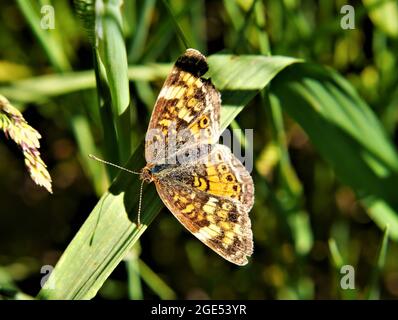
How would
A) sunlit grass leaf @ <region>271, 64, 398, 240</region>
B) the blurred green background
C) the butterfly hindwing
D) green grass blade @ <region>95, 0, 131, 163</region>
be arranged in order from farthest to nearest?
the blurred green background < sunlit grass leaf @ <region>271, 64, 398, 240</region> < the butterfly hindwing < green grass blade @ <region>95, 0, 131, 163</region>

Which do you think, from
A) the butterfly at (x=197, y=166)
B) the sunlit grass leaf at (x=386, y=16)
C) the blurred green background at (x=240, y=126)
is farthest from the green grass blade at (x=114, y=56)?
the sunlit grass leaf at (x=386, y=16)

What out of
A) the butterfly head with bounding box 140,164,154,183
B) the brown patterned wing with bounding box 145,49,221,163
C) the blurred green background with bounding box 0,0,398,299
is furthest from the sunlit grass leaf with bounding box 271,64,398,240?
the butterfly head with bounding box 140,164,154,183

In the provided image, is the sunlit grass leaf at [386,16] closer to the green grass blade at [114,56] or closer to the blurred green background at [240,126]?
the blurred green background at [240,126]

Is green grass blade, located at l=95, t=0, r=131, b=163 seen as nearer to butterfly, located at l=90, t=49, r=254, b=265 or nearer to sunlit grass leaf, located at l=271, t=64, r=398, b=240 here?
butterfly, located at l=90, t=49, r=254, b=265

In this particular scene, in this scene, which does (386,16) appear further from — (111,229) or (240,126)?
(111,229)

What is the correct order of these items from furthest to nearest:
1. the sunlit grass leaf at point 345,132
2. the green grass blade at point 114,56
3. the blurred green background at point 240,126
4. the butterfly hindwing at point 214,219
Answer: the blurred green background at point 240,126
the sunlit grass leaf at point 345,132
the butterfly hindwing at point 214,219
the green grass blade at point 114,56

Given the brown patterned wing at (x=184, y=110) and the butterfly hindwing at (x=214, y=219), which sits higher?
the brown patterned wing at (x=184, y=110)

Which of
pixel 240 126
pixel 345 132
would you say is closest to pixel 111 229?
pixel 345 132
